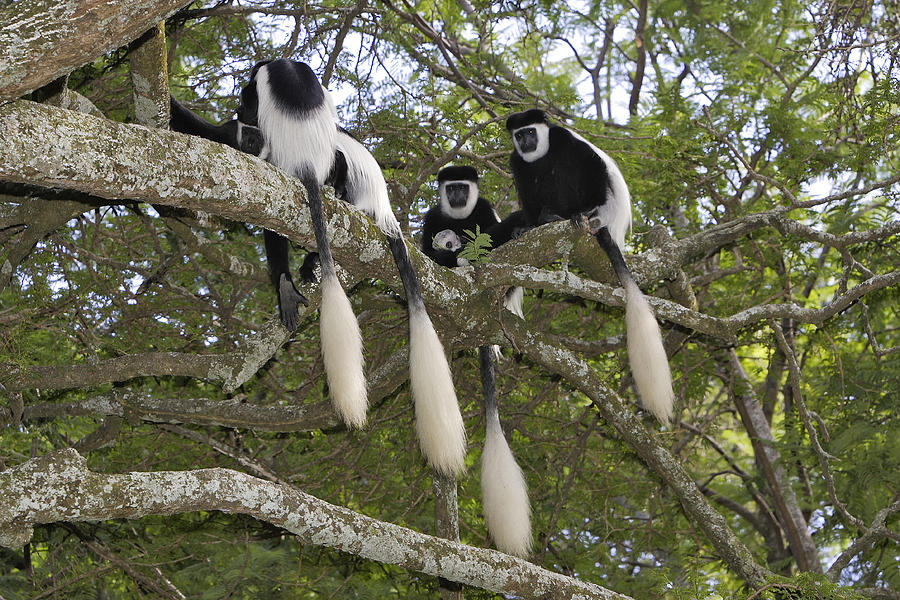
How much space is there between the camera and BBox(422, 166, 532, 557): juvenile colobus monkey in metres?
2.71

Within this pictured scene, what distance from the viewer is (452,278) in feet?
8.53

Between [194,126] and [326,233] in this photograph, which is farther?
[194,126]

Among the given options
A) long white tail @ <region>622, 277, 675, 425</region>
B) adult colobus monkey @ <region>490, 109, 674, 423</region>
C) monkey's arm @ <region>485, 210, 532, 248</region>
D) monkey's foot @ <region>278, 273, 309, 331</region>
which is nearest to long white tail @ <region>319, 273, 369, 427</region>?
monkey's foot @ <region>278, 273, 309, 331</region>

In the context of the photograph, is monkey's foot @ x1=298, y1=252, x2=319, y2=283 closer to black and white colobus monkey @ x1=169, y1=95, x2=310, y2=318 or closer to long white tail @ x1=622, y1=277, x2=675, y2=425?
black and white colobus monkey @ x1=169, y1=95, x2=310, y2=318

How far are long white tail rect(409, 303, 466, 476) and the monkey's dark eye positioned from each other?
4.71 feet

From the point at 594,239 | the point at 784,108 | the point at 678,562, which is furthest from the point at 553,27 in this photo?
the point at 678,562

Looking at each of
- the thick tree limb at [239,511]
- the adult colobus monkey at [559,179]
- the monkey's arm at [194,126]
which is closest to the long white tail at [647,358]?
the adult colobus monkey at [559,179]

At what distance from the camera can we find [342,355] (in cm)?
215

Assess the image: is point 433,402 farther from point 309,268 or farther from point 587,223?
point 587,223

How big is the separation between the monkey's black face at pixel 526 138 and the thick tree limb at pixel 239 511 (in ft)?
6.82

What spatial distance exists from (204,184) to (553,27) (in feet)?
11.9

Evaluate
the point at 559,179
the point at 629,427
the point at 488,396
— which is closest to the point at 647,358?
the point at 629,427

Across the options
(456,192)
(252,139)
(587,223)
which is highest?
(456,192)

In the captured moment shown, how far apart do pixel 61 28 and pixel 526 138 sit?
2.50 metres
